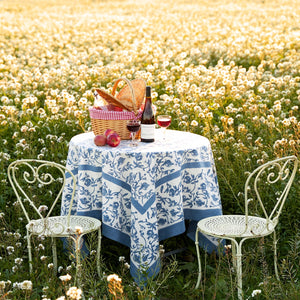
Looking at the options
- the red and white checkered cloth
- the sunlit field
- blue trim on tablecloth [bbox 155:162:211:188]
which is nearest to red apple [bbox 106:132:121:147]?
the red and white checkered cloth

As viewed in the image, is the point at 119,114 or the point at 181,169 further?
the point at 119,114

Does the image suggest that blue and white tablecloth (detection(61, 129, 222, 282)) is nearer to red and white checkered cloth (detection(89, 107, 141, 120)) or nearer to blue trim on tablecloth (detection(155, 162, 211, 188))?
blue trim on tablecloth (detection(155, 162, 211, 188))

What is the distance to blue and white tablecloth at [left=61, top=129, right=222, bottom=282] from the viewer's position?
4.07 metres

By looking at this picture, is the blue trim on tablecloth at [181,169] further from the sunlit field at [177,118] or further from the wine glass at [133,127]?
the sunlit field at [177,118]

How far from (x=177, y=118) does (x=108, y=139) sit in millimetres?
2817

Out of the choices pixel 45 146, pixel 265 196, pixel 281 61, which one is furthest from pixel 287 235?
pixel 281 61

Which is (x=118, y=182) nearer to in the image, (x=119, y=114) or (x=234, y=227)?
(x=119, y=114)

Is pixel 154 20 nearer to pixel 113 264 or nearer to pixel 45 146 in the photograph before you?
pixel 45 146

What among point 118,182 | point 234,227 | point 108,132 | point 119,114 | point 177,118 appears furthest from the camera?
point 177,118

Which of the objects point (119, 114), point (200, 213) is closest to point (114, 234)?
point (200, 213)

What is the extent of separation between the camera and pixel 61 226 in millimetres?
4062

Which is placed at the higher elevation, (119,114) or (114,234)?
(119,114)

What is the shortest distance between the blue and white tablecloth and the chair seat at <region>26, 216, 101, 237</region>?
15 centimetres

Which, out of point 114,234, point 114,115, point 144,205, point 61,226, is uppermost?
point 114,115
